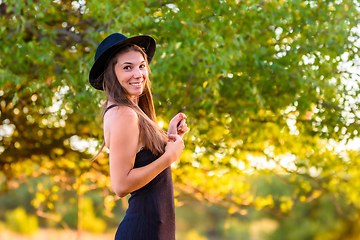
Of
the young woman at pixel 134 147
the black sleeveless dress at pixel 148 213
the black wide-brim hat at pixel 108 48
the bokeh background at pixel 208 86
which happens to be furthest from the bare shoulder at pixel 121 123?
the bokeh background at pixel 208 86

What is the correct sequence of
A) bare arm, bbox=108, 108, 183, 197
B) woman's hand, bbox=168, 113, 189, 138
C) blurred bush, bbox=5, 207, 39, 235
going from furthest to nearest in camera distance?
blurred bush, bbox=5, 207, 39, 235, woman's hand, bbox=168, 113, 189, 138, bare arm, bbox=108, 108, 183, 197

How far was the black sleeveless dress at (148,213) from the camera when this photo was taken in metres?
1.73

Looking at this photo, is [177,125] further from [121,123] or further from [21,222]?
[21,222]

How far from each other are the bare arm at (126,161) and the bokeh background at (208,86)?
7.04 feet

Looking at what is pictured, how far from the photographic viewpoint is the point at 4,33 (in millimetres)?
4445

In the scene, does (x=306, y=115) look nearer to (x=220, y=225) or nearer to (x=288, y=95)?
(x=288, y=95)

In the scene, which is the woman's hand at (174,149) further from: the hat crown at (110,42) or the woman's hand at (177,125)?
the hat crown at (110,42)

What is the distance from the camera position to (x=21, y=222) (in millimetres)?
31016

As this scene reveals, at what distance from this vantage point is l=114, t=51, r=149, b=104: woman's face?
6.12ft

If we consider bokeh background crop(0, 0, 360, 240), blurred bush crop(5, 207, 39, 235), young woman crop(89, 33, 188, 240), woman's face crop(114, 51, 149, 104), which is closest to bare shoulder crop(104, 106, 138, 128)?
young woman crop(89, 33, 188, 240)

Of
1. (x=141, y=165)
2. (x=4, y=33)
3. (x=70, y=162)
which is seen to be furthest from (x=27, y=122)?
(x=141, y=165)

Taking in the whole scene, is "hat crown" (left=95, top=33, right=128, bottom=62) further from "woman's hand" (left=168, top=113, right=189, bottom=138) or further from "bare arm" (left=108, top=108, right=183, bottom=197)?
"woman's hand" (left=168, top=113, right=189, bottom=138)

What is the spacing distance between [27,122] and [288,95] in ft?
13.9

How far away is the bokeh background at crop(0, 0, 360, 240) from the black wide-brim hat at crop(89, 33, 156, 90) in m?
1.67
